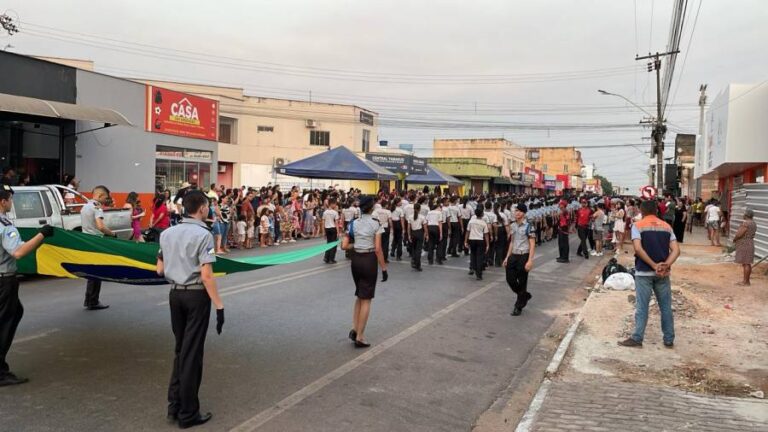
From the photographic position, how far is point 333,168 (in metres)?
21.2

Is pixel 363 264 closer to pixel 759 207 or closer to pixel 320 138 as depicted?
pixel 759 207

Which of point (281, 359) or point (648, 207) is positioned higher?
point (648, 207)

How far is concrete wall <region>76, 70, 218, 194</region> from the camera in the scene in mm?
18578

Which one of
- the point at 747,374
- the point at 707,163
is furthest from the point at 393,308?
the point at 707,163

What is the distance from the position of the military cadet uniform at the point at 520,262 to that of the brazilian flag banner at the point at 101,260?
157 inches

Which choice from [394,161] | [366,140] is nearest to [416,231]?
[394,161]

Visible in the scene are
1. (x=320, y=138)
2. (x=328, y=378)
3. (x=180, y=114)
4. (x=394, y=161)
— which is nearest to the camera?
(x=328, y=378)

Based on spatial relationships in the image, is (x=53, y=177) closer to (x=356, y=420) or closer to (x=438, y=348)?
(x=438, y=348)

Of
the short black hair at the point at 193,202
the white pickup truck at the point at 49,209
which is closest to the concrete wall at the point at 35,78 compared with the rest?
the white pickup truck at the point at 49,209

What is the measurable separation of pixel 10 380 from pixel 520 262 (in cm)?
694

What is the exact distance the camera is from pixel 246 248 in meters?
17.5

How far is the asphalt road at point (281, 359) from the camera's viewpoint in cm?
476

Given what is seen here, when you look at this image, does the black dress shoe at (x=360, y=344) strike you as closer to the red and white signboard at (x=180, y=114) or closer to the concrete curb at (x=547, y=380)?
the concrete curb at (x=547, y=380)

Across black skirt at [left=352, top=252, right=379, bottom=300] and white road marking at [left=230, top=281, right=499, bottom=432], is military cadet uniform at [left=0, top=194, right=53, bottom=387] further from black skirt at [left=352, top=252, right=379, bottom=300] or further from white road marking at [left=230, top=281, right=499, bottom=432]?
black skirt at [left=352, top=252, right=379, bottom=300]
